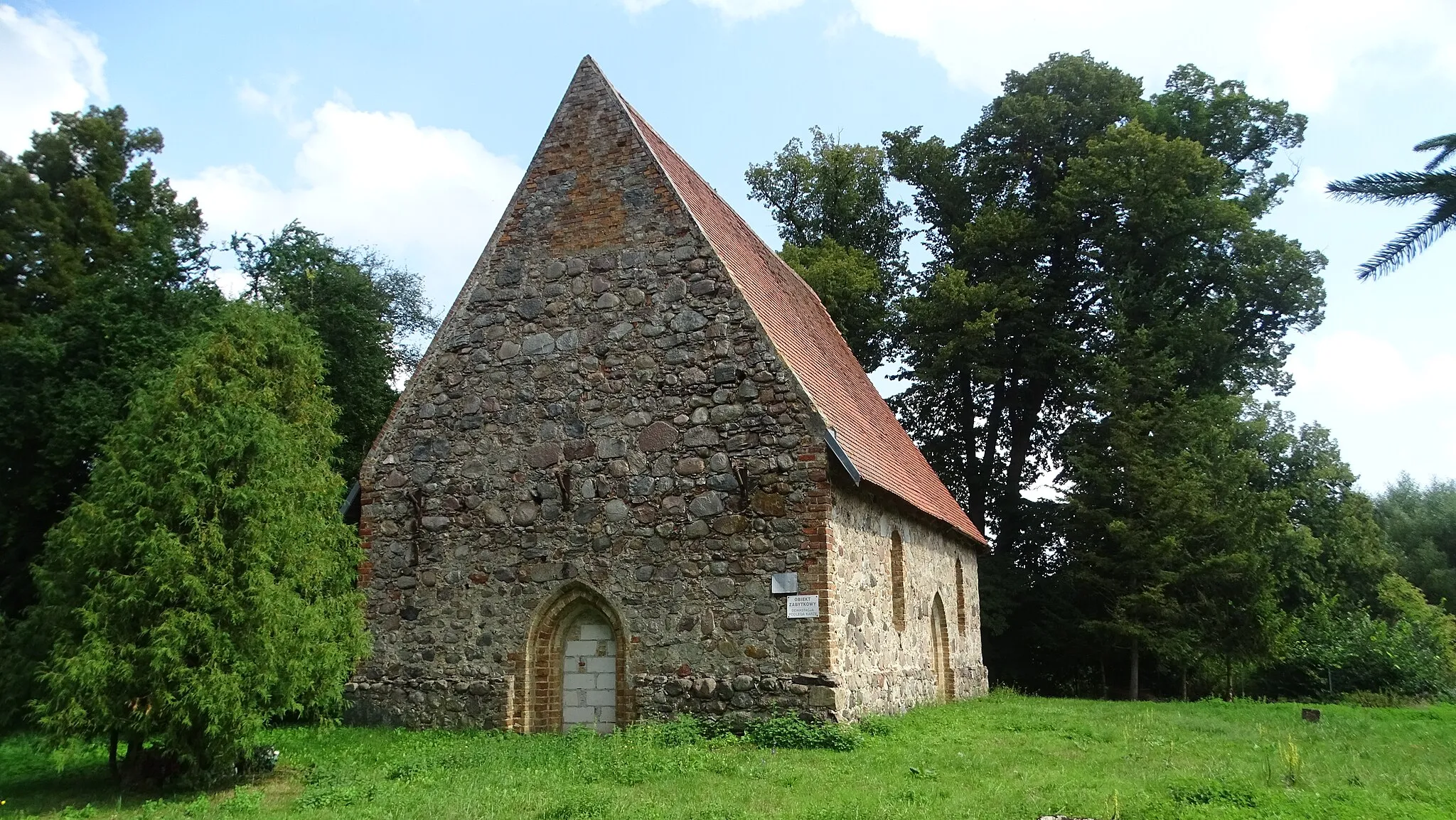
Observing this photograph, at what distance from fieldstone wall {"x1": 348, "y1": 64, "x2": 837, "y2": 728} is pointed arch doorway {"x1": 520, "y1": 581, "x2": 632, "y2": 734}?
11 cm

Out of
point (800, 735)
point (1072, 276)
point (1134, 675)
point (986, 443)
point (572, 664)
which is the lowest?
point (1134, 675)

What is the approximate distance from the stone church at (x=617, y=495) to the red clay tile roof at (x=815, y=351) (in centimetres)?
14

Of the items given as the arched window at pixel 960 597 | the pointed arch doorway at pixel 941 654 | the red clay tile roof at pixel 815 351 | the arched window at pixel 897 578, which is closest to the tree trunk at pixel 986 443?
the red clay tile roof at pixel 815 351

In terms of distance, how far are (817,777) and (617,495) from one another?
494 cm

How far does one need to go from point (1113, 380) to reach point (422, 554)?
57.8ft

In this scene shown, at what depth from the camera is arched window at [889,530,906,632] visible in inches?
563

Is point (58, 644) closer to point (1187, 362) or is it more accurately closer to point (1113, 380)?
point (1113, 380)

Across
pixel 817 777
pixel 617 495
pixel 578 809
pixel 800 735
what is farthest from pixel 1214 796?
pixel 617 495

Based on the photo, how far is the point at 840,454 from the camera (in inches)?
452

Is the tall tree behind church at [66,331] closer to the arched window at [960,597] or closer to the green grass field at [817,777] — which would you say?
the green grass field at [817,777]

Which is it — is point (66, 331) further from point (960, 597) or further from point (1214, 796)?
point (1214, 796)

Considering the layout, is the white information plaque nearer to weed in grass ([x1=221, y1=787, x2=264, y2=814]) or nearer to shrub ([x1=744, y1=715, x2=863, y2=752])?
shrub ([x1=744, y1=715, x2=863, y2=752])

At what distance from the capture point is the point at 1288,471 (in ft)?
94.9

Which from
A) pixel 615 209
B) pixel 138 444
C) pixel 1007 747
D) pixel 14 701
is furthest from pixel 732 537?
→ pixel 14 701
